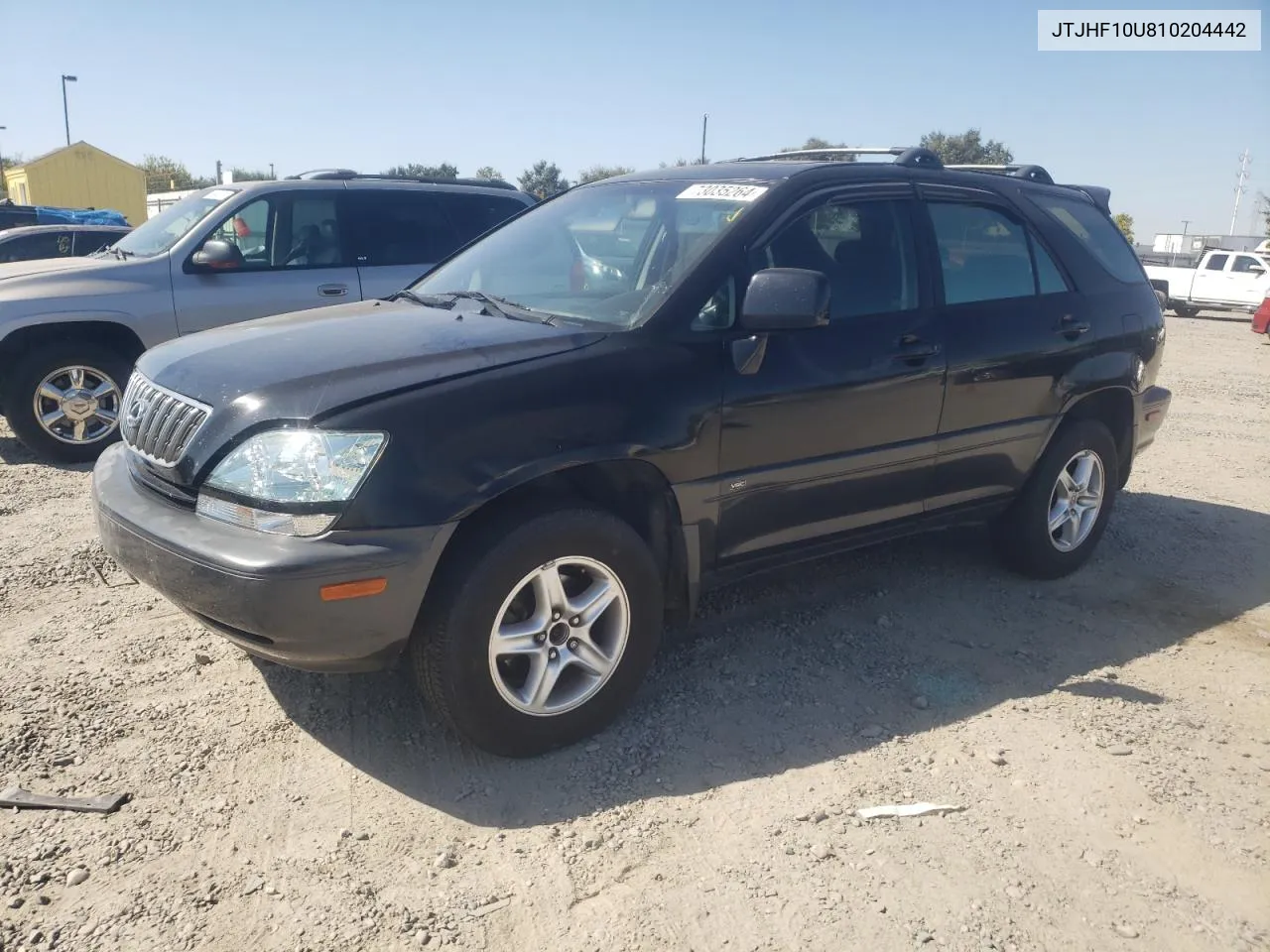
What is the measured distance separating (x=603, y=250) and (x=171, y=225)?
485cm

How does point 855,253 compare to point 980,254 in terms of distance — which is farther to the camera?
point 980,254

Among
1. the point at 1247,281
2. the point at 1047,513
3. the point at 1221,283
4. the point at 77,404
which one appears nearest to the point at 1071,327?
the point at 1047,513

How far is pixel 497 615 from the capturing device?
2.85 metres

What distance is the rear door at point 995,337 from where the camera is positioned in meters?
4.05

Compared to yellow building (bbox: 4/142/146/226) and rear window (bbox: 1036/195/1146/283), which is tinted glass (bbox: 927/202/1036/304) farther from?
yellow building (bbox: 4/142/146/226)

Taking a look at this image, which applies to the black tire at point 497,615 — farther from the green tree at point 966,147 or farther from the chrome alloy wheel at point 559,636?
the green tree at point 966,147

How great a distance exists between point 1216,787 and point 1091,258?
2709mm

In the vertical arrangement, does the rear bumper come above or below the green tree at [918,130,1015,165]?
below

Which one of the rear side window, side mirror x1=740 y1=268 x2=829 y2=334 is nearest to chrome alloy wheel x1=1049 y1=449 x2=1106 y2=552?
side mirror x1=740 y1=268 x2=829 y2=334

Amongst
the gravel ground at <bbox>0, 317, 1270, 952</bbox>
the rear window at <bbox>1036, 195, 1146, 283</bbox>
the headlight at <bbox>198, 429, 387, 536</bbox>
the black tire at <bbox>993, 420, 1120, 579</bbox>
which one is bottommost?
the gravel ground at <bbox>0, 317, 1270, 952</bbox>

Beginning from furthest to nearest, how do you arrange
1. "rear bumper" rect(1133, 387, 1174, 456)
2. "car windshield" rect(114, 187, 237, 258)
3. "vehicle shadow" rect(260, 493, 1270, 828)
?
"car windshield" rect(114, 187, 237, 258), "rear bumper" rect(1133, 387, 1174, 456), "vehicle shadow" rect(260, 493, 1270, 828)

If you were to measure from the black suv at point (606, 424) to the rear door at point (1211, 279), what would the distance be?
22024mm

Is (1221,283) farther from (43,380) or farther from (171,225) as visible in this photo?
(43,380)

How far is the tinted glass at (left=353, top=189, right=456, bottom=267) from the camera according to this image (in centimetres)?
727
